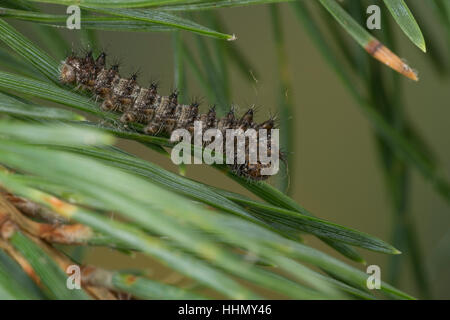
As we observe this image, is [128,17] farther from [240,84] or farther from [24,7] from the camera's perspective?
[240,84]

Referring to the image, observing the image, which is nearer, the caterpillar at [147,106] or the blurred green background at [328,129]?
the caterpillar at [147,106]

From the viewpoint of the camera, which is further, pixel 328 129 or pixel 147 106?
pixel 328 129

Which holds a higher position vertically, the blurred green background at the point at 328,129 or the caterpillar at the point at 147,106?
the blurred green background at the point at 328,129

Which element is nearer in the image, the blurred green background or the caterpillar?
the caterpillar

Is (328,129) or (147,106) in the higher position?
(328,129)
